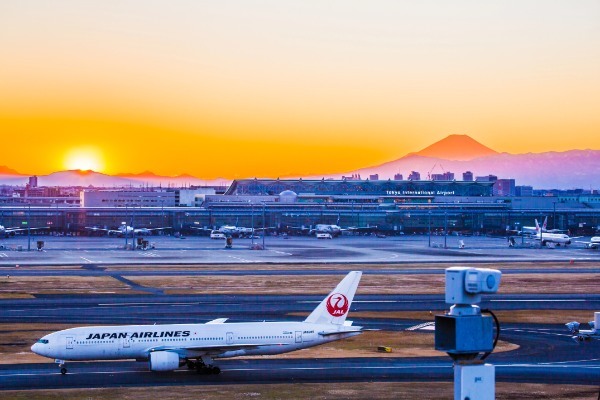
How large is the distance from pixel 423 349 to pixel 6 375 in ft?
95.2

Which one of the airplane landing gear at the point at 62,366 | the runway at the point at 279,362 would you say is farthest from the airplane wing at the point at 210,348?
the airplane landing gear at the point at 62,366

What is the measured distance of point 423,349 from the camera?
66.8 metres

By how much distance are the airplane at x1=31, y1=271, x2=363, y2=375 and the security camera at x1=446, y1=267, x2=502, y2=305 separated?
42175mm

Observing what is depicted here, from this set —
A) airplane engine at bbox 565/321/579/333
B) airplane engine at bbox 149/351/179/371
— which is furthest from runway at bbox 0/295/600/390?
airplane engine at bbox 565/321/579/333

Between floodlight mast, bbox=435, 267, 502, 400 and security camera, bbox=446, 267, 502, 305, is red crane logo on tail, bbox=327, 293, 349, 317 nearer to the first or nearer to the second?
floodlight mast, bbox=435, 267, 502, 400

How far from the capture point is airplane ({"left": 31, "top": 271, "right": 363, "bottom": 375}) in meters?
57.0

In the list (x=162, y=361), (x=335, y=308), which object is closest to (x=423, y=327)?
(x=335, y=308)

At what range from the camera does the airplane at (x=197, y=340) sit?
57.0 metres

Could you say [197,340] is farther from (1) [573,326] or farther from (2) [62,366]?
(1) [573,326]

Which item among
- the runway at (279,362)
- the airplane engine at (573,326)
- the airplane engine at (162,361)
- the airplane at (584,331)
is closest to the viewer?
the airplane at (584,331)

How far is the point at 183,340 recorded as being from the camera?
57.1m

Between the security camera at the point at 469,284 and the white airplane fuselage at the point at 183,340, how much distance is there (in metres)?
42.5

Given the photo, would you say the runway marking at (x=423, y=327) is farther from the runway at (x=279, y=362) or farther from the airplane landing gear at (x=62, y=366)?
the airplane landing gear at (x=62, y=366)

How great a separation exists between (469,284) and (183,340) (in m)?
43.9
